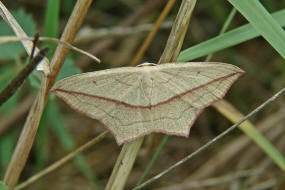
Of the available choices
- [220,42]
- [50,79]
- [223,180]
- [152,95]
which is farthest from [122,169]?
[223,180]

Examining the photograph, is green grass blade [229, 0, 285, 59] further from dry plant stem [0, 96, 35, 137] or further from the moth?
dry plant stem [0, 96, 35, 137]

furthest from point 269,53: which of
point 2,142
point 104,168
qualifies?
point 2,142

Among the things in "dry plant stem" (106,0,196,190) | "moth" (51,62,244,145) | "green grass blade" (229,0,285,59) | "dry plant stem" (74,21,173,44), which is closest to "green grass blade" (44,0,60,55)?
"moth" (51,62,244,145)

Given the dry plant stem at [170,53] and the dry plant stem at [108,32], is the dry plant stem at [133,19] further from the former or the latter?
the dry plant stem at [170,53]

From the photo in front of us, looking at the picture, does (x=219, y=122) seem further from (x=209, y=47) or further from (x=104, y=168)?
(x=209, y=47)

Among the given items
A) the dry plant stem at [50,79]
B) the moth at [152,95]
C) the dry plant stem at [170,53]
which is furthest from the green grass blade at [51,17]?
the dry plant stem at [170,53]
